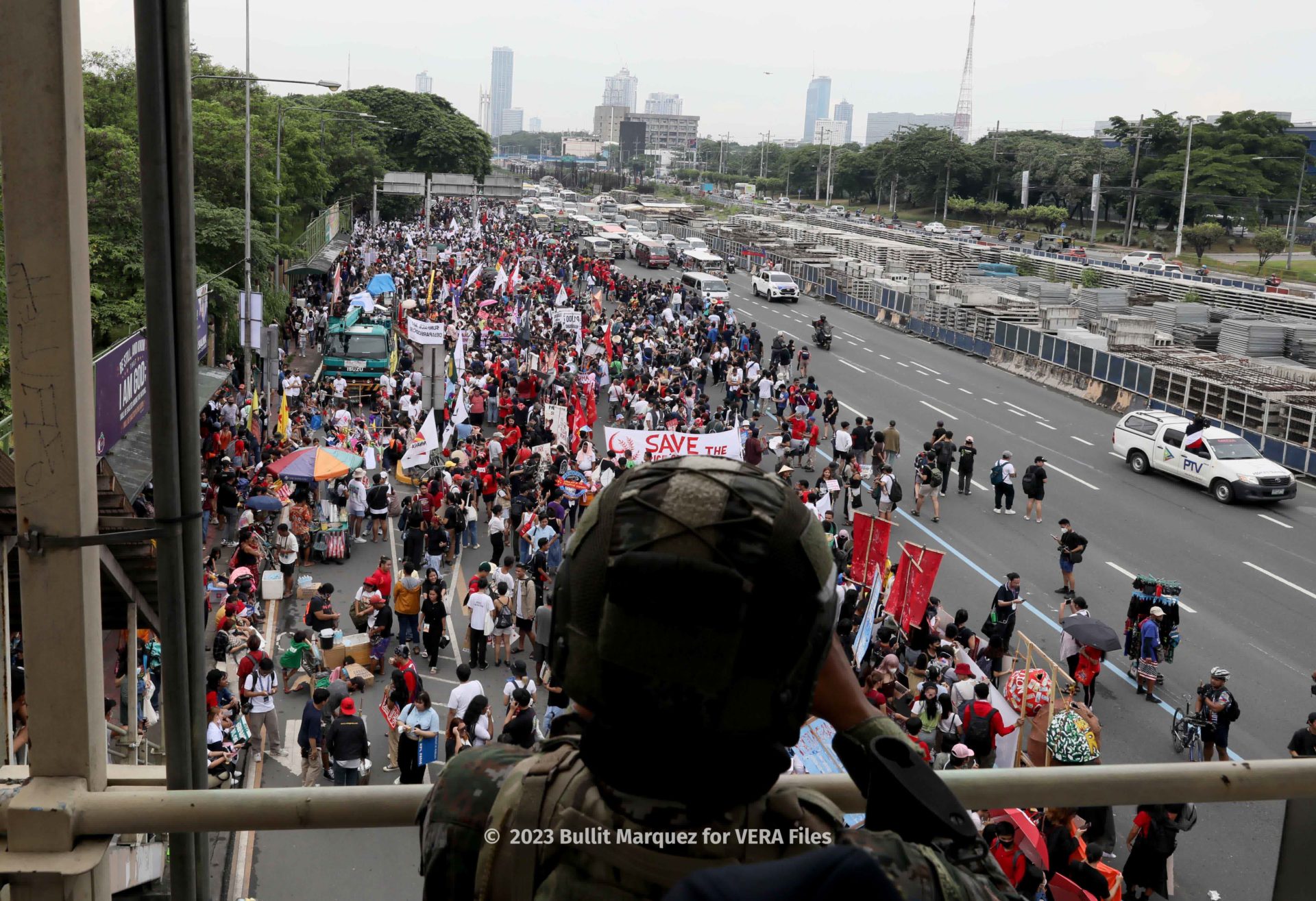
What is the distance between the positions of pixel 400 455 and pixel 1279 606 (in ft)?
49.0

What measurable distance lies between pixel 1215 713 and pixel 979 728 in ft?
10.8

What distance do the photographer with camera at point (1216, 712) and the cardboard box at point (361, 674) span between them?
357 inches

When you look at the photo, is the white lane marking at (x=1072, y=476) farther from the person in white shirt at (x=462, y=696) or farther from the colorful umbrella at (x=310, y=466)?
the person in white shirt at (x=462, y=696)

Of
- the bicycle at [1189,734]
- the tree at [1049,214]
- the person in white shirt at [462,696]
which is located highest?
the tree at [1049,214]

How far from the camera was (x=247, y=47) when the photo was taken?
24.7 metres

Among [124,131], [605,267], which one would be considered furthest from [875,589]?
[605,267]

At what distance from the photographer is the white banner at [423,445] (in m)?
19.4

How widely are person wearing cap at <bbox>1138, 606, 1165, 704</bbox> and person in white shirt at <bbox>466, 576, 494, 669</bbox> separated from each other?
8003mm

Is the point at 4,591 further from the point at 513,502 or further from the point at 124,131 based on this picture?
the point at 124,131

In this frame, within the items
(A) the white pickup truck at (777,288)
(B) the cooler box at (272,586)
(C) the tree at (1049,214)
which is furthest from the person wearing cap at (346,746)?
(C) the tree at (1049,214)

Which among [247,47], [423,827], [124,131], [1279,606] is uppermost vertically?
[247,47]

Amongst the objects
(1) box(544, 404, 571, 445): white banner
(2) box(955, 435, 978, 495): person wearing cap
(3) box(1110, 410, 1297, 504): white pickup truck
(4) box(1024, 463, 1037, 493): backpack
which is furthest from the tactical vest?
(3) box(1110, 410, 1297, 504): white pickup truck

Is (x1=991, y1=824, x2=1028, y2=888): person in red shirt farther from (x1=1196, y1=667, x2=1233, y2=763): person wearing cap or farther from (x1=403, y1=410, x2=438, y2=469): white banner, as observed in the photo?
(x1=403, y1=410, x2=438, y2=469): white banner

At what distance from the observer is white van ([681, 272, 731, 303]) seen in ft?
162
